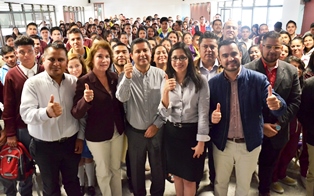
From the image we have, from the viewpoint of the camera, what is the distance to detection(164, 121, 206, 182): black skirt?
2045 millimetres

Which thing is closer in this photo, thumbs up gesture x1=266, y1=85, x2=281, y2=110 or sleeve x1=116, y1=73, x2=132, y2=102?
thumbs up gesture x1=266, y1=85, x2=281, y2=110

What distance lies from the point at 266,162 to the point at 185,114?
1.08 meters

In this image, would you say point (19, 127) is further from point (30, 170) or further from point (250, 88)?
point (250, 88)

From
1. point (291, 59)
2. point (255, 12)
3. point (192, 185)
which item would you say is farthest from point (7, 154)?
point (255, 12)

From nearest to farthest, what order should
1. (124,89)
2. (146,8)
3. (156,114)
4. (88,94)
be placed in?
(88,94) → (124,89) → (156,114) → (146,8)

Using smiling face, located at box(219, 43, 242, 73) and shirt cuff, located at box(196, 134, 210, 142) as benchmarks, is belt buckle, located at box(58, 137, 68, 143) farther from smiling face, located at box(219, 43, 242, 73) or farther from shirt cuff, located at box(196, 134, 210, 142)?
smiling face, located at box(219, 43, 242, 73)

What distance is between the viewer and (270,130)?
211 cm

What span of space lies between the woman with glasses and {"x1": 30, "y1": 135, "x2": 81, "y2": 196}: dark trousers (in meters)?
0.88

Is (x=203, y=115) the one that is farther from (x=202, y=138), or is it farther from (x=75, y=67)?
(x=75, y=67)

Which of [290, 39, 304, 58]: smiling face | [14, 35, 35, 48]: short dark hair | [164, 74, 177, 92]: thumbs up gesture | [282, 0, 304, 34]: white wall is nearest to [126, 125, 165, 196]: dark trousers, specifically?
[164, 74, 177, 92]: thumbs up gesture

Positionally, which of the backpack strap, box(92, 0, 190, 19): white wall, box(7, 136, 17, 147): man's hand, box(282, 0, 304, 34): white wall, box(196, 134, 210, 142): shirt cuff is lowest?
the backpack strap

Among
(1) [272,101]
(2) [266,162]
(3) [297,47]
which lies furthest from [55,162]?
(3) [297,47]

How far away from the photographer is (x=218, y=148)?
2.03 metres

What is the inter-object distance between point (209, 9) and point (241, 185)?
595 inches
